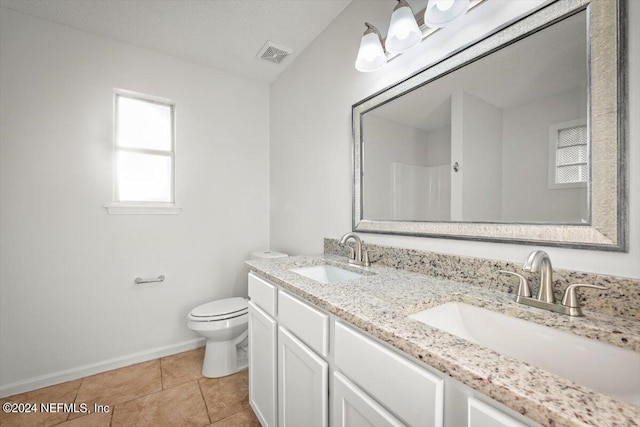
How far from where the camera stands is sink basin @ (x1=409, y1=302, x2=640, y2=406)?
61 cm

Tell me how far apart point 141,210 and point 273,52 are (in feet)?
5.51

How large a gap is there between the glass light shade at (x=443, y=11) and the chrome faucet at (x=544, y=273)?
93 centimetres

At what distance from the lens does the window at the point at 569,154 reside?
81 cm

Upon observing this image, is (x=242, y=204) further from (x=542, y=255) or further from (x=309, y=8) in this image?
(x=542, y=255)

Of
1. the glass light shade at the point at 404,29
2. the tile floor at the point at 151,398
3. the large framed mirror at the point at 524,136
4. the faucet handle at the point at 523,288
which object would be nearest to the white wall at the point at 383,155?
the large framed mirror at the point at 524,136

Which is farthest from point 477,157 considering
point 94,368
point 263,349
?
point 94,368

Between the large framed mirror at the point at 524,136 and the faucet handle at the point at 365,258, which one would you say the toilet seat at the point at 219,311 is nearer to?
the faucet handle at the point at 365,258

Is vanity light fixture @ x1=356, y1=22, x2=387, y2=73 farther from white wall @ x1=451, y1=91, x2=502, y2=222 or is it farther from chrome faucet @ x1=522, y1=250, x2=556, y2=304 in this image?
chrome faucet @ x1=522, y1=250, x2=556, y2=304

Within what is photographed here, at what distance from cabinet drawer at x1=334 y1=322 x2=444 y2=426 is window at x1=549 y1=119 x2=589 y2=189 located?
0.73 m

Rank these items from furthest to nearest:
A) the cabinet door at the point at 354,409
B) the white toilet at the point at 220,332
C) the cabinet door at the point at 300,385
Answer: the white toilet at the point at 220,332 → the cabinet door at the point at 300,385 → the cabinet door at the point at 354,409

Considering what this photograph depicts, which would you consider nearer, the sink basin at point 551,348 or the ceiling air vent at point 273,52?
the sink basin at point 551,348

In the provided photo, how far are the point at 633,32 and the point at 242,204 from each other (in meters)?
2.53

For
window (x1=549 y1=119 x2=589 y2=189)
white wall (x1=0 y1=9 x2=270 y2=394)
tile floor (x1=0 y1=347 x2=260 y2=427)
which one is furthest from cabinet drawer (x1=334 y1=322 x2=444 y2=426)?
white wall (x1=0 y1=9 x2=270 y2=394)

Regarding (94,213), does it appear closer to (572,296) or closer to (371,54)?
(371,54)
